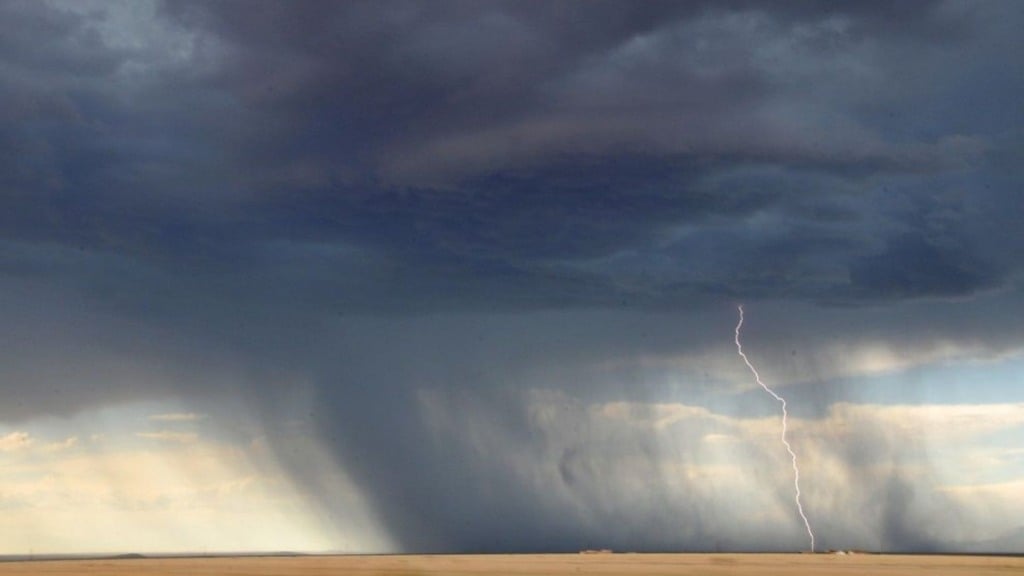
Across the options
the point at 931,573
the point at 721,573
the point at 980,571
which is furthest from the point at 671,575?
the point at 980,571

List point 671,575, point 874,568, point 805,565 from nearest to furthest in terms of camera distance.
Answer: point 671,575
point 874,568
point 805,565

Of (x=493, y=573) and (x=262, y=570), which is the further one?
(x=262, y=570)

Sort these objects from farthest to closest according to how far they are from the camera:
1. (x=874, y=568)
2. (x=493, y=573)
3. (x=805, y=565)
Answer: (x=805, y=565), (x=874, y=568), (x=493, y=573)

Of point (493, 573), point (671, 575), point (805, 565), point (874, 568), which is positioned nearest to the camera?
point (671, 575)

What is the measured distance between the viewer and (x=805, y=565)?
131000 millimetres

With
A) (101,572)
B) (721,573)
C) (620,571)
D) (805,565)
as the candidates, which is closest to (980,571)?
(805,565)

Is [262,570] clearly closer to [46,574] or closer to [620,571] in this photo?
[46,574]

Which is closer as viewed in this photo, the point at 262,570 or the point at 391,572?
the point at 391,572

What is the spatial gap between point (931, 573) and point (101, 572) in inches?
3492

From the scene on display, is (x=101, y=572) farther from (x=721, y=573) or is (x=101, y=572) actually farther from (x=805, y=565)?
(x=805, y=565)

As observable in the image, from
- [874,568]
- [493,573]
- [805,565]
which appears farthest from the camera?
[805,565]

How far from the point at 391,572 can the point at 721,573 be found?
35.7 m

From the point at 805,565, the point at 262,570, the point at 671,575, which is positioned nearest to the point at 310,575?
the point at 262,570

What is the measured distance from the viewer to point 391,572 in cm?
11806
